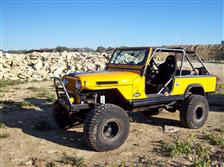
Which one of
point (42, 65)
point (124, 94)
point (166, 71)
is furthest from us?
point (42, 65)

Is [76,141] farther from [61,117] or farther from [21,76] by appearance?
[21,76]

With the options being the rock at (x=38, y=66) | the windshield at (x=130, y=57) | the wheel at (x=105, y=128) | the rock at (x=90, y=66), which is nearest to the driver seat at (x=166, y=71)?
the windshield at (x=130, y=57)

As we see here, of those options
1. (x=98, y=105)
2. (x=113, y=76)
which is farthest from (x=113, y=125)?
(x=113, y=76)

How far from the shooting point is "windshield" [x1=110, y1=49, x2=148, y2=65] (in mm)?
6691

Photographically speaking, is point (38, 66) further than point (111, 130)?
Yes

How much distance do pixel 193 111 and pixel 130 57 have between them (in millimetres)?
1872

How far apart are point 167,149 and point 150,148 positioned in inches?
14.2

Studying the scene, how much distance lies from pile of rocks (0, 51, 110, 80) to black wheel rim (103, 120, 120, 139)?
12997 millimetres

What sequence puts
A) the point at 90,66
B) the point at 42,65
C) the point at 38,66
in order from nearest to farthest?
the point at 90,66, the point at 38,66, the point at 42,65

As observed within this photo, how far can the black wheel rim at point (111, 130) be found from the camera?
229 inches

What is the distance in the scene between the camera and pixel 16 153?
5.61 meters

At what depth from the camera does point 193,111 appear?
7.07 metres

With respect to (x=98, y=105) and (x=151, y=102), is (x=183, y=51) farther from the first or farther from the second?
(x=98, y=105)

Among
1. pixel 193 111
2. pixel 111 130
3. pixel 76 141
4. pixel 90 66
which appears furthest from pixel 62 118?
pixel 90 66
